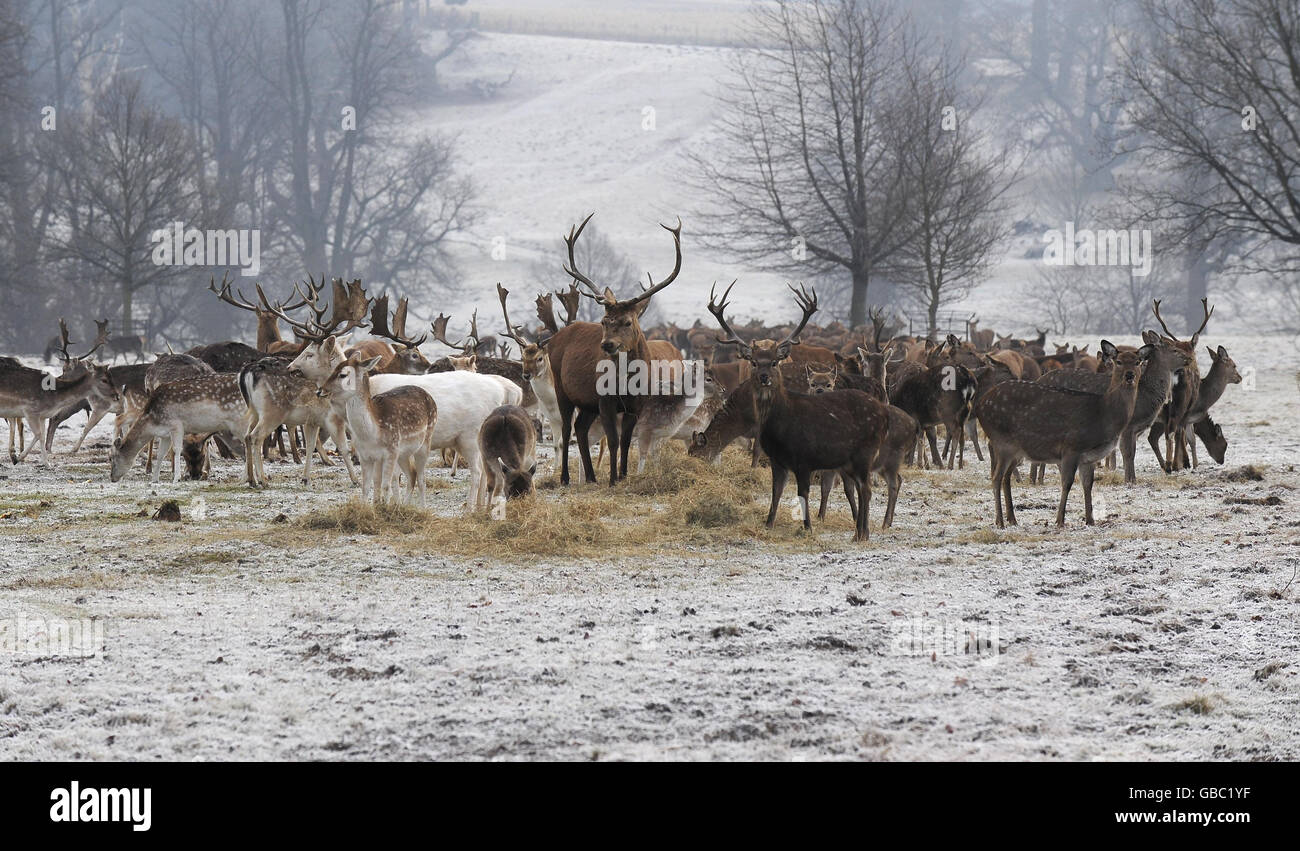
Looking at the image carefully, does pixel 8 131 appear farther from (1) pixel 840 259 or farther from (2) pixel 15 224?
(1) pixel 840 259

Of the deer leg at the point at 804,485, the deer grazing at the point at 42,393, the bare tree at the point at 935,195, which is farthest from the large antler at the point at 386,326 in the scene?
the bare tree at the point at 935,195

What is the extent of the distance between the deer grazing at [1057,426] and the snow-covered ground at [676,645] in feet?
1.42

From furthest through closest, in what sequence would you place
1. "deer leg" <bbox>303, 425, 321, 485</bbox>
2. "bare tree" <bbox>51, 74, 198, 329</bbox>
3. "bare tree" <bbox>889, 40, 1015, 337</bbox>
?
"bare tree" <bbox>51, 74, 198, 329</bbox> < "bare tree" <bbox>889, 40, 1015, 337</bbox> < "deer leg" <bbox>303, 425, 321, 485</bbox>

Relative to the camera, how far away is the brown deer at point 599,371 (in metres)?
13.0

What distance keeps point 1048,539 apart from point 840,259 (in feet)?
66.1

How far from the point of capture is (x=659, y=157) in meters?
84.2

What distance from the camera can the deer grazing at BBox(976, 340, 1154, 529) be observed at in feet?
34.2

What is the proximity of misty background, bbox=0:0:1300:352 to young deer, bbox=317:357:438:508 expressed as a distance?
17472mm

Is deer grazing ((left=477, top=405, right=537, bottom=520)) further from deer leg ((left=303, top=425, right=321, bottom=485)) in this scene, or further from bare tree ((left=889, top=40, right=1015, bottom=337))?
bare tree ((left=889, top=40, right=1015, bottom=337))

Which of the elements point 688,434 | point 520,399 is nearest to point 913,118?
point 688,434

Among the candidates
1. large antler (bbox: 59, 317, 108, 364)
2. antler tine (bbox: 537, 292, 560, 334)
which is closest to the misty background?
large antler (bbox: 59, 317, 108, 364)

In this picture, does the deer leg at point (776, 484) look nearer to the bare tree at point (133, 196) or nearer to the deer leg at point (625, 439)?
the deer leg at point (625, 439)

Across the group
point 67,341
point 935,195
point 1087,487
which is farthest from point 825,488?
point 935,195
